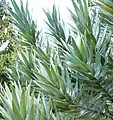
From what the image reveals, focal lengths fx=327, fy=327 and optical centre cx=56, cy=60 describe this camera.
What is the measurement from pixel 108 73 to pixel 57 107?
0.23 metres

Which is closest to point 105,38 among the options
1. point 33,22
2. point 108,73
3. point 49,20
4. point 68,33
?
point 108,73

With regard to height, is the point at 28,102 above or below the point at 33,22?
below

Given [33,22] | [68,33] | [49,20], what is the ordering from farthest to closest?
1. [33,22]
2. [49,20]
3. [68,33]

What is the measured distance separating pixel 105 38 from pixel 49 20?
0.41 metres

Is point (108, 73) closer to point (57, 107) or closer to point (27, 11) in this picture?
point (57, 107)

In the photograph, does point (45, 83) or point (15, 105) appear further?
point (45, 83)

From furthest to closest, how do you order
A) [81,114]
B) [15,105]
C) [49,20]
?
[49,20] → [81,114] → [15,105]

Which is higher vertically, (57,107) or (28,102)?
(28,102)

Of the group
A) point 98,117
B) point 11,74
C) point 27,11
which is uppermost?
point 27,11

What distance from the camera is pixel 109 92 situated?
1212 millimetres

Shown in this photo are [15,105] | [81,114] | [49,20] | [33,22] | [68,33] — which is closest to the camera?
[15,105]

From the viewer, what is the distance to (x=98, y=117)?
4.00ft

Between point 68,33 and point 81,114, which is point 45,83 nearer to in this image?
point 81,114

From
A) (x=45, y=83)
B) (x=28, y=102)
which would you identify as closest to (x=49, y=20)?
(x=45, y=83)
